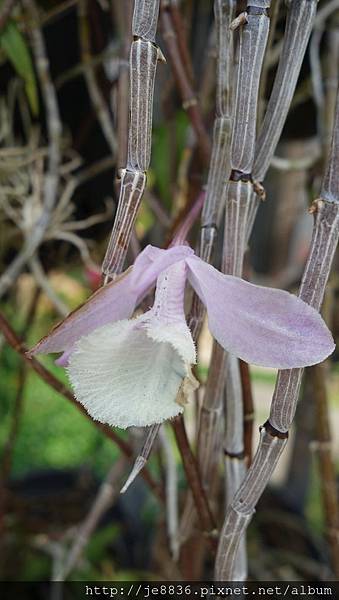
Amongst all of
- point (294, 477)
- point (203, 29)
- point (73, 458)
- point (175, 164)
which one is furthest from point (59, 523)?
point (203, 29)

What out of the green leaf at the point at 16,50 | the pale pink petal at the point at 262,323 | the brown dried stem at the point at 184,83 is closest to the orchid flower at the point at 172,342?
the pale pink petal at the point at 262,323

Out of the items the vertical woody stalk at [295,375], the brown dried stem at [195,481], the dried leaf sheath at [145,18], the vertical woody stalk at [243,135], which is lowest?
the brown dried stem at [195,481]

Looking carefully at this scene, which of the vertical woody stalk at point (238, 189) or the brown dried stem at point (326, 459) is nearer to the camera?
the vertical woody stalk at point (238, 189)

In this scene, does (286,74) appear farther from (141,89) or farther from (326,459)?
(326,459)

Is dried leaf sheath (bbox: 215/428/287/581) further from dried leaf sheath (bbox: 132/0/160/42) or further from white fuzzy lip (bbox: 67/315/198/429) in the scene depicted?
dried leaf sheath (bbox: 132/0/160/42)

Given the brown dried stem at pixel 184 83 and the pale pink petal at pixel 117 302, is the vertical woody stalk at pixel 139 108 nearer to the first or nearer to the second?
the pale pink petal at pixel 117 302

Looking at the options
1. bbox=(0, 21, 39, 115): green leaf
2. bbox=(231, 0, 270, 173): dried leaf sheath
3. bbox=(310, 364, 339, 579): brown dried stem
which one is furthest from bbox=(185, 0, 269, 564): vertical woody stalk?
bbox=(0, 21, 39, 115): green leaf
